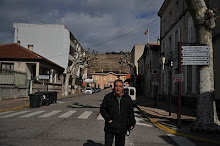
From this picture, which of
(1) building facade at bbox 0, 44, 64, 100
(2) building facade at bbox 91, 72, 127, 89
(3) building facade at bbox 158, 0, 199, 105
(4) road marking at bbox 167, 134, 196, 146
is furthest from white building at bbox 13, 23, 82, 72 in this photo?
(2) building facade at bbox 91, 72, 127, 89

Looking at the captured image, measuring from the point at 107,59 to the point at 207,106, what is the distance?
129805 mm

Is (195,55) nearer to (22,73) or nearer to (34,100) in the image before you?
(34,100)

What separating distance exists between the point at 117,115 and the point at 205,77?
526cm

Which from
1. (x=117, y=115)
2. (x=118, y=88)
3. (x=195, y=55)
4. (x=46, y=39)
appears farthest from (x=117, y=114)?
(x=46, y=39)

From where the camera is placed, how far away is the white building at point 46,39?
43.9 m

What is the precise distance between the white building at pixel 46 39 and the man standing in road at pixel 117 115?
4138 centimetres

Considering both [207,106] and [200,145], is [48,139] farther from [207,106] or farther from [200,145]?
[207,106]

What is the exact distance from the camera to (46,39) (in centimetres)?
4425

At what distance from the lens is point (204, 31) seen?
8.34m

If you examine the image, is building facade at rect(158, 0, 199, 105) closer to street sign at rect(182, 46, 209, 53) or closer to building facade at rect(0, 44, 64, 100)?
street sign at rect(182, 46, 209, 53)

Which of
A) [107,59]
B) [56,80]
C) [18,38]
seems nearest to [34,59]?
[56,80]

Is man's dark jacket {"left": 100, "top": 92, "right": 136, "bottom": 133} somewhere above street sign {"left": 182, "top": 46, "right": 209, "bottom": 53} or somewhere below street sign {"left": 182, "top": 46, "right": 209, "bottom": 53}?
below

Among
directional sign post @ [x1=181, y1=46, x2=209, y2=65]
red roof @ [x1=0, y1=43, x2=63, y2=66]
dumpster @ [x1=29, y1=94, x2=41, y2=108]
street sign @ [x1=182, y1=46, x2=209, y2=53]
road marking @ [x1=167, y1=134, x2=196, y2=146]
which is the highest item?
red roof @ [x1=0, y1=43, x2=63, y2=66]

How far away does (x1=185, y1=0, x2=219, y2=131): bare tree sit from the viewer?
8141 mm
